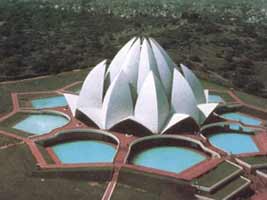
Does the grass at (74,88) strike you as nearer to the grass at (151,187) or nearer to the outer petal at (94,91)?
the outer petal at (94,91)

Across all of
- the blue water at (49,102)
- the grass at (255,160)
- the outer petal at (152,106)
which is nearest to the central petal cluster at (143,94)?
the outer petal at (152,106)

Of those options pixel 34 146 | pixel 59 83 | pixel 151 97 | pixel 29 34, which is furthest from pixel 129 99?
pixel 29 34

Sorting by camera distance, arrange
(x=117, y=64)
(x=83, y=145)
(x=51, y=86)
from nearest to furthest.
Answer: (x=83, y=145)
(x=117, y=64)
(x=51, y=86)

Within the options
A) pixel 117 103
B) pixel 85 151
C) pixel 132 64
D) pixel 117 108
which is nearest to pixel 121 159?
pixel 85 151

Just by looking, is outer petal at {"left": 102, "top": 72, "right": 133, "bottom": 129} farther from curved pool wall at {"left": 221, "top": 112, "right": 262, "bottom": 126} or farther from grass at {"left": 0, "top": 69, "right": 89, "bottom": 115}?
grass at {"left": 0, "top": 69, "right": 89, "bottom": 115}

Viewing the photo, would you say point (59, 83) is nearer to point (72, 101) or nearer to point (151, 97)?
point (72, 101)

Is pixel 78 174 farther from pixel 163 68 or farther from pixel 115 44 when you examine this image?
pixel 115 44

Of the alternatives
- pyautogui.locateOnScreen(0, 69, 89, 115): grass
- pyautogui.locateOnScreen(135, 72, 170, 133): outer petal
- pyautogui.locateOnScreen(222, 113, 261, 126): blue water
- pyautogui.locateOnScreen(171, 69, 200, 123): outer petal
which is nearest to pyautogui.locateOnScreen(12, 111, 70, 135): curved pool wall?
pyautogui.locateOnScreen(0, 69, 89, 115): grass
